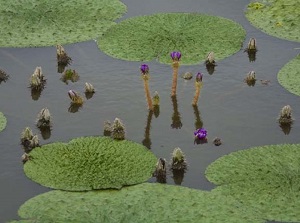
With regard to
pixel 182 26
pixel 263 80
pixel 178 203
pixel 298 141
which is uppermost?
pixel 182 26

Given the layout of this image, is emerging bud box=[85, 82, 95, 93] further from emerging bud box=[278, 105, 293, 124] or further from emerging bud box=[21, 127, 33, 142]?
emerging bud box=[278, 105, 293, 124]

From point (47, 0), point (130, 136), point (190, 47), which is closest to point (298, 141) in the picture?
point (130, 136)

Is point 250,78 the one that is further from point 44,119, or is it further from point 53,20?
point 53,20

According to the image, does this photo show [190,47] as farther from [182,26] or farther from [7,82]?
[7,82]

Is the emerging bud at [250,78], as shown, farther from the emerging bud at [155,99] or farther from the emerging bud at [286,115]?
the emerging bud at [155,99]

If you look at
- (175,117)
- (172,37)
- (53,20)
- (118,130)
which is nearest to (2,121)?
(118,130)

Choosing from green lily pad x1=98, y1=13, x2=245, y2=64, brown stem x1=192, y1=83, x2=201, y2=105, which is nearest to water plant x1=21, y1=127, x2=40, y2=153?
brown stem x1=192, y1=83, x2=201, y2=105
